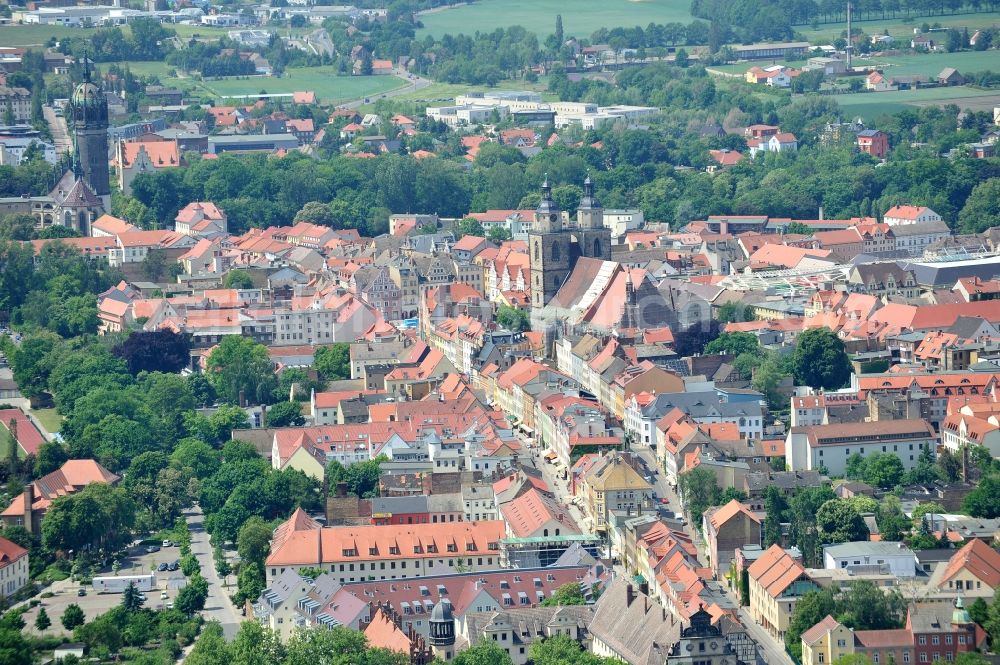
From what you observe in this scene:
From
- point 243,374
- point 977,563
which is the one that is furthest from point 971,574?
point 243,374

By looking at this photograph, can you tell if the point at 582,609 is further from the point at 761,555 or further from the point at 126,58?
the point at 126,58

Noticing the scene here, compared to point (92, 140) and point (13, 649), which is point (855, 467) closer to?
point (13, 649)

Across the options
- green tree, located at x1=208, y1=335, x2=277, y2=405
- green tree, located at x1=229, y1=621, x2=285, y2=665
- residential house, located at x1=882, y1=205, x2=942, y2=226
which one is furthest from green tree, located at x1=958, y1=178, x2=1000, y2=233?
green tree, located at x1=229, y1=621, x2=285, y2=665

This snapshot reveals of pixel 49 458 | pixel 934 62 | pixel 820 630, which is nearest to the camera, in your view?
pixel 820 630

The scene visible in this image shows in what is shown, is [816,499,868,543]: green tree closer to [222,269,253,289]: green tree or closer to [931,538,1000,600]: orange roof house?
[931,538,1000,600]: orange roof house

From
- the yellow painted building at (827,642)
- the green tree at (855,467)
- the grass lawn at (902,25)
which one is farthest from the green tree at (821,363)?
the grass lawn at (902,25)

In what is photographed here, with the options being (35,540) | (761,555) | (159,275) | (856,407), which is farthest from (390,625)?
(159,275)

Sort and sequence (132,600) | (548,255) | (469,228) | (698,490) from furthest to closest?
1. (469,228)
2. (548,255)
3. (698,490)
4. (132,600)
